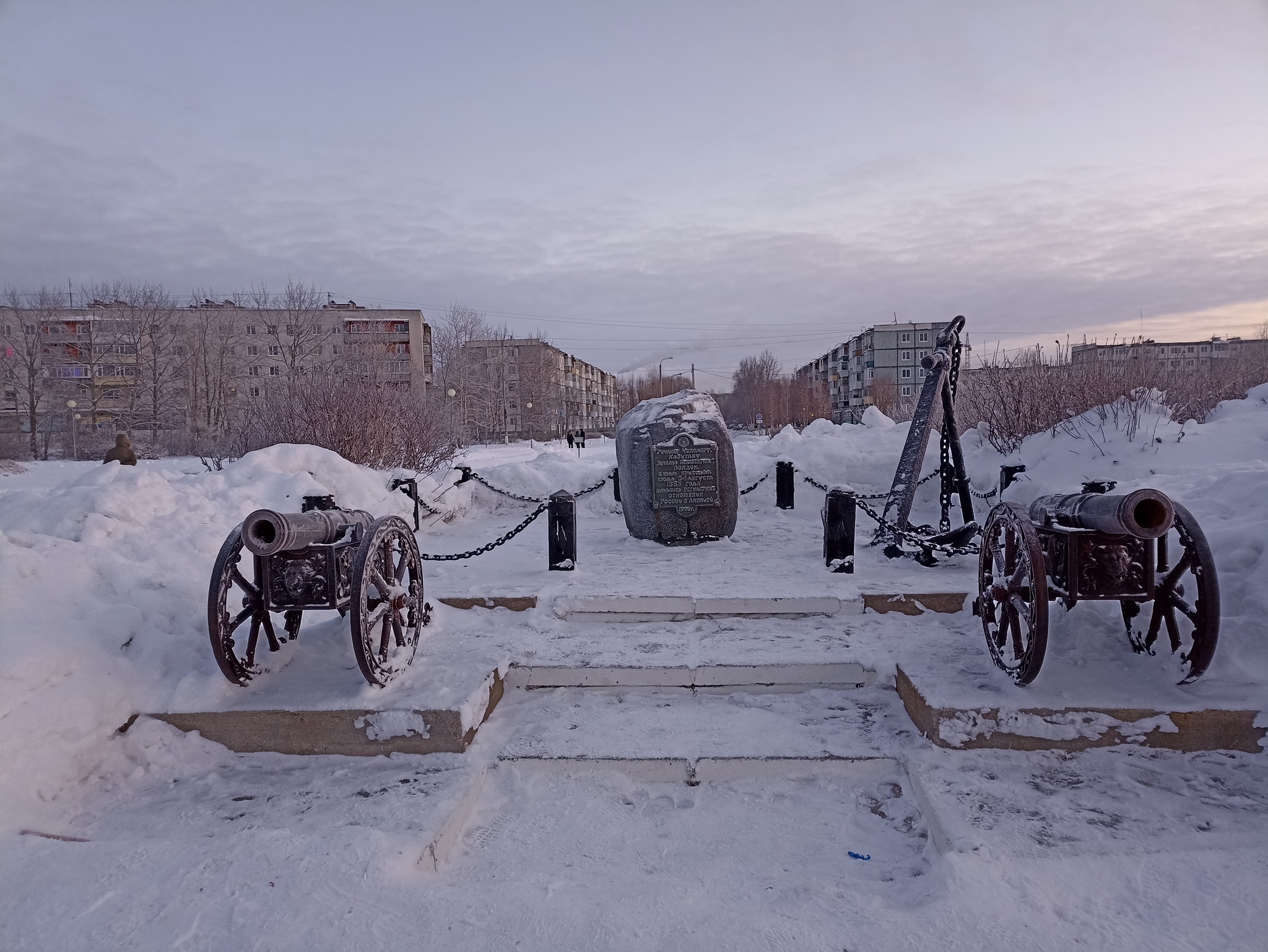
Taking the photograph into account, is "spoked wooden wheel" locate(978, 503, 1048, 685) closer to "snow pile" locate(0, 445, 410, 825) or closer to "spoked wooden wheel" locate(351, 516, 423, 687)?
"spoked wooden wheel" locate(351, 516, 423, 687)

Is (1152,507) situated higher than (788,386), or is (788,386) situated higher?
(788,386)

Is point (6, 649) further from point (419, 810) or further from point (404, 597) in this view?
point (419, 810)

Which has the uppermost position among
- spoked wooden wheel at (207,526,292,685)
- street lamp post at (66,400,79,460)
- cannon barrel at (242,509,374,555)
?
street lamp post at (66,400,79,460)

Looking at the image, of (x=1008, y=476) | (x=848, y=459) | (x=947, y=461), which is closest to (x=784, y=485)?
(x=848, y=459)

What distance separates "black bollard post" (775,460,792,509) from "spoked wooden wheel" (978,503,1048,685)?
24.4 feet

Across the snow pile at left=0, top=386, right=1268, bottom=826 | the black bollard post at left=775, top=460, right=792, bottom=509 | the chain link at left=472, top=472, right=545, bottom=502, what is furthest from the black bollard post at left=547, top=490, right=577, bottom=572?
the black bollard post at left=775, top=460, right=792, bottom=509

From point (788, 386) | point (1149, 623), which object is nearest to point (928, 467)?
point (1149, 623)

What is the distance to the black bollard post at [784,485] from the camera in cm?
1202

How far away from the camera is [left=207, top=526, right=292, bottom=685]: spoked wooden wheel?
3977 mm

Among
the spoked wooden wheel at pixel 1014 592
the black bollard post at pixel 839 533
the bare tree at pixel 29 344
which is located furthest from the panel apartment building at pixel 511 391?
the spoked wooden wheel at pixel 1014 592

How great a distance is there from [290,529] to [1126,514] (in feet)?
13.9

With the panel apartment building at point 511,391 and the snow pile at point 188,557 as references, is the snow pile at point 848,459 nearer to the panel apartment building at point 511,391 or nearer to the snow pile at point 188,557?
the snow pile at point 188,557

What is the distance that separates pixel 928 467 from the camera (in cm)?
1251

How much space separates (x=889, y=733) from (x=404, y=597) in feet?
9.67
